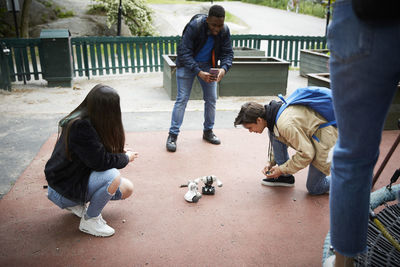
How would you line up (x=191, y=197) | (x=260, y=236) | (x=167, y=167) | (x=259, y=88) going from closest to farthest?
1. (x=260, y=236)
2. (x=191, y=197)
3. (x=167, y=167)
4. (x=259, y=88)

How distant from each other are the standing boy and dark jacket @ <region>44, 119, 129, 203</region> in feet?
7.26

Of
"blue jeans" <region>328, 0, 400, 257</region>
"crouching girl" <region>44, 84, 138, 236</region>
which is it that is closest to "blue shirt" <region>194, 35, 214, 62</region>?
"crouching girl" <region>44, 84, 138, 236</region>

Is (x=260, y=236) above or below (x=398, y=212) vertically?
below

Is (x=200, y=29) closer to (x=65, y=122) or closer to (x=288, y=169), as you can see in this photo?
(x=288, y=169)

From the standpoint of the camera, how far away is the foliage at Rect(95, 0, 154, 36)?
1580cm

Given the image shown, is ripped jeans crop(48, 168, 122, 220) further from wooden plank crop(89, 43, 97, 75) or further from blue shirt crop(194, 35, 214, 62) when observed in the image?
wooden plank crop(89, 43, 97, 75)

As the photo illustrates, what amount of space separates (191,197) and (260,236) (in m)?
0.83

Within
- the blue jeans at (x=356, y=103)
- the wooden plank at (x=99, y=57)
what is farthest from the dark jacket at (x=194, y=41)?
the wooden plank at (x=99, y=57)

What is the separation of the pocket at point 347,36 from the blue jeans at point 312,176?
7.34 feet

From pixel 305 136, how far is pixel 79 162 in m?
1.83

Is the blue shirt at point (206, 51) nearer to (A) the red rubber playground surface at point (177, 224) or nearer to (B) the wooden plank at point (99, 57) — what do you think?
(A) the red rubber playground surface at point (177, 224)

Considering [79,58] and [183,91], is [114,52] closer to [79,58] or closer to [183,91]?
[79,58]

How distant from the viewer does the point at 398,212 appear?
2.69 metres

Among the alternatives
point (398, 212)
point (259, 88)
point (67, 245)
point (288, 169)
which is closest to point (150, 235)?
point (67, 245)
